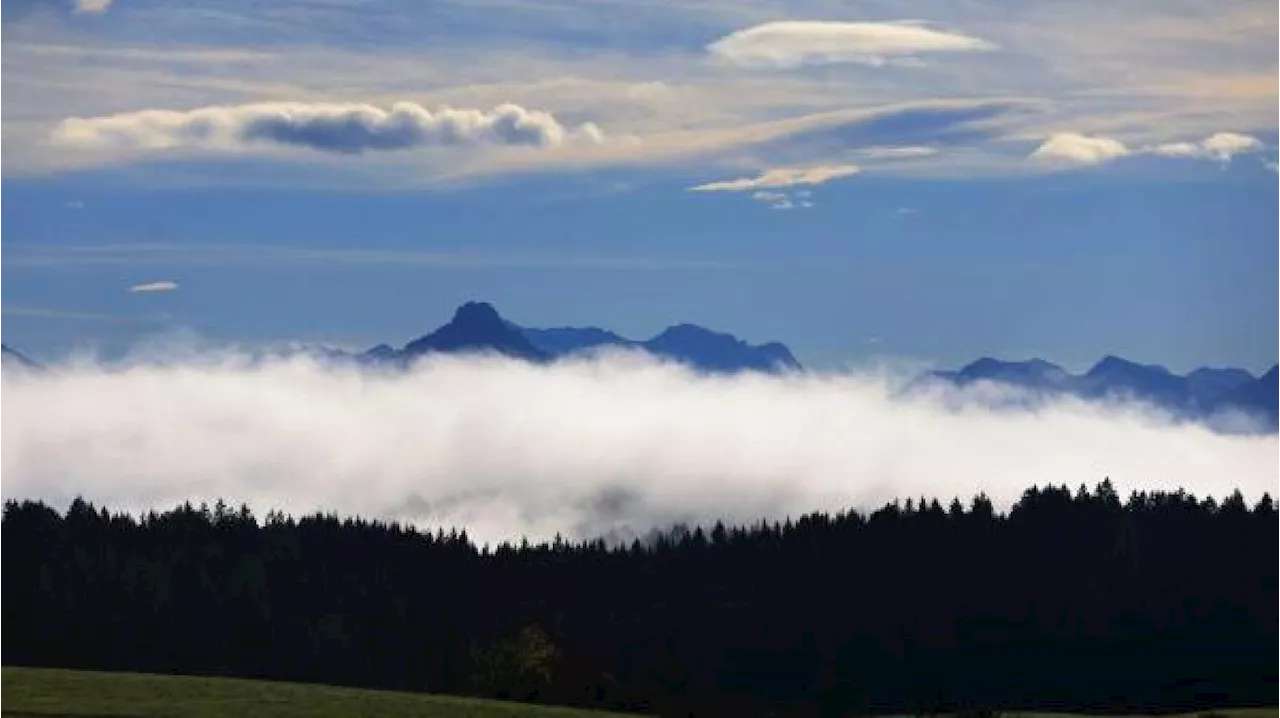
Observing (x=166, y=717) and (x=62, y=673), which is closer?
(x=166, y=717)

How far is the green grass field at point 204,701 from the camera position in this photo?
12688cm

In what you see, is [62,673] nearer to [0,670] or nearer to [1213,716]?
[0,670]

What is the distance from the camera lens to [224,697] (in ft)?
446

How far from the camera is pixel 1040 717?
187875 millimetres

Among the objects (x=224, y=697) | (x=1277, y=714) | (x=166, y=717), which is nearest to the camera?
(x=166, y=717)

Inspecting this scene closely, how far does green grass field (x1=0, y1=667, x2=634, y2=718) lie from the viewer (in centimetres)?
12688

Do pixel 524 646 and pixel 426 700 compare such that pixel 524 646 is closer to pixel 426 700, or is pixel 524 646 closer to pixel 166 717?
pixel 426 700

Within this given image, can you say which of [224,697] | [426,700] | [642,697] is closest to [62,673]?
[224,697]

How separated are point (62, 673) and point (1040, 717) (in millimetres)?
93351

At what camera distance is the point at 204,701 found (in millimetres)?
132625

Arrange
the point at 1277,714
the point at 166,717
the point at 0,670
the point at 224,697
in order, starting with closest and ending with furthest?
the point at 166,717 < the point at 224,697 < the point at 0,670 < the point at 1277,714

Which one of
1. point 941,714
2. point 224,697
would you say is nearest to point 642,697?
point 941,714

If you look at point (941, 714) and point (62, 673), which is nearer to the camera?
point (62, 673)

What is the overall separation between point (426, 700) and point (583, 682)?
4882 cm
